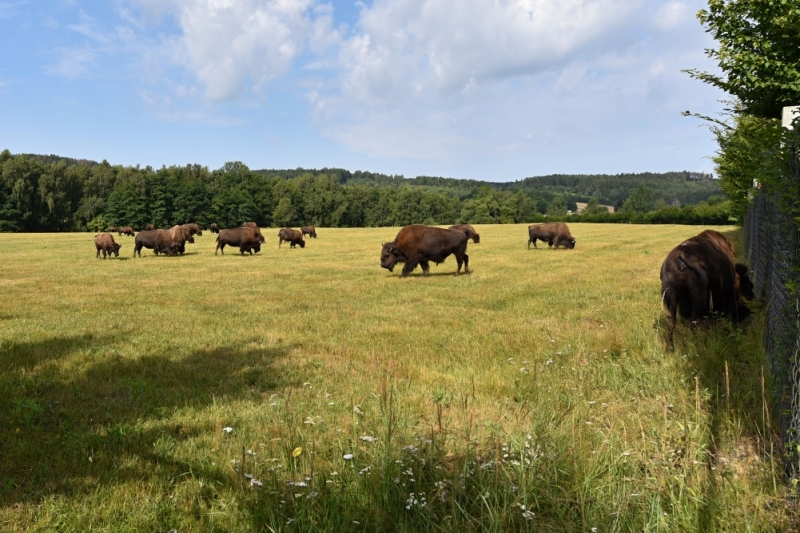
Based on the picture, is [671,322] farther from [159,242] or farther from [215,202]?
[215,202]

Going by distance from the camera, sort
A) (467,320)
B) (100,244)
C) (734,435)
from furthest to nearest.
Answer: (100,244) → (467,320) → (734,435)

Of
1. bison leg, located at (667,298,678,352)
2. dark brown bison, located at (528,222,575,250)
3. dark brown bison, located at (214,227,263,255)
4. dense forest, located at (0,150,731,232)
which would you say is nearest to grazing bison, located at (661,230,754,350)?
bison leg, located at (667,298,678,352)

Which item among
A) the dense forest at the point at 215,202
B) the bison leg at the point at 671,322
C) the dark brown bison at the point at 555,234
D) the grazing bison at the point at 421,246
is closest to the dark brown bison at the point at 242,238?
the grazing bison at the point at 421,246

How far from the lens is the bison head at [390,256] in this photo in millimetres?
18172

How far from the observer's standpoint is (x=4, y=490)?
344cm

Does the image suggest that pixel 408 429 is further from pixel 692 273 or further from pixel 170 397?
pixel 692 273

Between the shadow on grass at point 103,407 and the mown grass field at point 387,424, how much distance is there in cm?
3

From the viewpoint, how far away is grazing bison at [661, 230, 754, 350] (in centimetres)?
680

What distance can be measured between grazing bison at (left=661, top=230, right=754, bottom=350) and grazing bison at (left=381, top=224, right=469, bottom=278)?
11.0 m

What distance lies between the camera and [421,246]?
17781mm

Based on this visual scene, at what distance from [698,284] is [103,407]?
24.3 feet

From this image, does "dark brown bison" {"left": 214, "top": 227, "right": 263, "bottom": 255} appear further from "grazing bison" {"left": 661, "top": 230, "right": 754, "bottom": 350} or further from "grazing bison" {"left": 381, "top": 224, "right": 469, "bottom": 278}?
"grazing bison" {"left": 661, "top": 230, "right": 754, "bottom": 350}

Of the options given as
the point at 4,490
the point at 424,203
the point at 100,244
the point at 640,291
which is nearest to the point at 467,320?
the point at 640,291

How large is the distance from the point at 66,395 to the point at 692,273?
7881 millimetres
